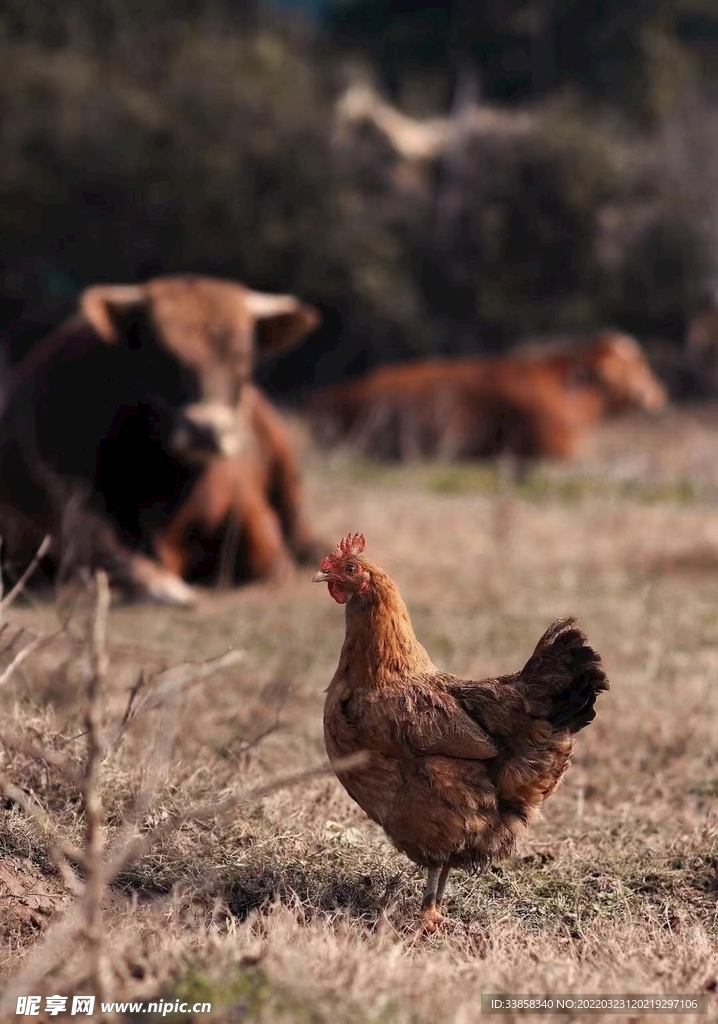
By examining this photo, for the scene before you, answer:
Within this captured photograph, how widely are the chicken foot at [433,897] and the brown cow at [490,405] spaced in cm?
1004

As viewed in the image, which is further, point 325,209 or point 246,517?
point 325,209

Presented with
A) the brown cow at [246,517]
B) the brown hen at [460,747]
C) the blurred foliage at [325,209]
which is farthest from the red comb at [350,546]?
the blurred foliage at [325,209]

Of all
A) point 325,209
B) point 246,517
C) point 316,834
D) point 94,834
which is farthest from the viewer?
point 325,209

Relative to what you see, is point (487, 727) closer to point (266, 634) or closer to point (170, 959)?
point (170, 959)

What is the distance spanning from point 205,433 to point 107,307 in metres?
1.07

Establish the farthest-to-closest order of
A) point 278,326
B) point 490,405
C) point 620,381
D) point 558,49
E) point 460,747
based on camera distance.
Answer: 1. point 558,49
2. point 620,381
3. point 490,405
4. point 278,326
5. point 460,747

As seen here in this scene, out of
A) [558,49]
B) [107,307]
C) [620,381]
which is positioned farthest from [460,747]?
[558,49]

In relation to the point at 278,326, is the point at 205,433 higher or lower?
lower

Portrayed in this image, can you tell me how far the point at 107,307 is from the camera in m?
7.91

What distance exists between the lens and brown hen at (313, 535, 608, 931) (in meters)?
3.74

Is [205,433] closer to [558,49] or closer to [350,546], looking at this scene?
[350,546]

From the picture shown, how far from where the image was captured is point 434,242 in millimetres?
23469

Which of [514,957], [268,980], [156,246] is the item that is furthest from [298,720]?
[156,246]

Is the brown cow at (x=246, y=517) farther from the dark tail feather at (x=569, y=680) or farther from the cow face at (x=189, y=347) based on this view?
the dark tail feather at (x=569, y=680)
